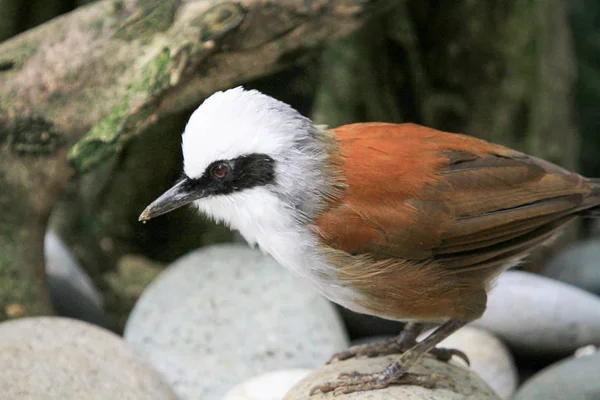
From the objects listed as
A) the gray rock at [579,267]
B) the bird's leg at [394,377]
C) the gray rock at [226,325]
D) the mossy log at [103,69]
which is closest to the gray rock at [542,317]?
the gray rock at [579,267]

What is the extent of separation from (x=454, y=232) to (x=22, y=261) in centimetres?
257

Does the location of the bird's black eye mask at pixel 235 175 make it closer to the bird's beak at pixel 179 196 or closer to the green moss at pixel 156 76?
the bird's beak at pixel 179 196

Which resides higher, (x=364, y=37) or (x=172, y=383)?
(x=364, y=37)

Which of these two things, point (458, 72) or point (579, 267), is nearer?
point (579, 267)

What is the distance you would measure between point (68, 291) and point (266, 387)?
1923 millimetres

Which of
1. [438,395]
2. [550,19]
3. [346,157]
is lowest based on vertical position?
[438,395]

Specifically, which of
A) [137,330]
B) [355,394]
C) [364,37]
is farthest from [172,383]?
[364,37]

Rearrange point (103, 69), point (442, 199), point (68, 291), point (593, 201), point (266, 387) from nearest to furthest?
point (442, 199) < point (593, 201) < point (266, 387) < point (103, 69) < point (68, 291)

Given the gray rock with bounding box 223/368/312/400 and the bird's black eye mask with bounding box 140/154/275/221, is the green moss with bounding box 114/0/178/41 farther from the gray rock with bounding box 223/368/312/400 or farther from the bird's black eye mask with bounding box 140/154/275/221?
the gray rock with bounding box 223/368/312/400

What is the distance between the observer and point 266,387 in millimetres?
3797

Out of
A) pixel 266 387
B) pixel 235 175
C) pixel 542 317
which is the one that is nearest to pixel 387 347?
pixel 266 387

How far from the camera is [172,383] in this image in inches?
169

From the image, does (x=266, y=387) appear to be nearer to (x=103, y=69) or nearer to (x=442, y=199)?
(x=442, y=199)

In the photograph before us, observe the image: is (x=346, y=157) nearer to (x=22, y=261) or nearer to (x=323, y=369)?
(x=323, y=369)
